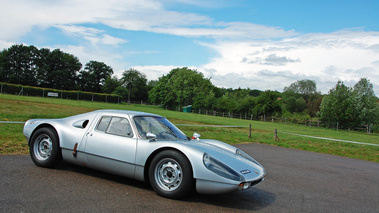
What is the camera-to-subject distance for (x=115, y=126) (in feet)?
16.8

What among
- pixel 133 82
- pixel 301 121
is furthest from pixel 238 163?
pixel 133 82

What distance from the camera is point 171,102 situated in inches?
3617

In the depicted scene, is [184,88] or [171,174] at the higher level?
[184,88]

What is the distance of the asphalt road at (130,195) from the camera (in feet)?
→ 12.6

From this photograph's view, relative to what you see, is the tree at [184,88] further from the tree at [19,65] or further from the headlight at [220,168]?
the headlight at [220,168]

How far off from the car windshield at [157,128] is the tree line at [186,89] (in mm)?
48137

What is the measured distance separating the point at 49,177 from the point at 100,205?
1.67m

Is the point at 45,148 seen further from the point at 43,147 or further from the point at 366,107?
the point at 366,107

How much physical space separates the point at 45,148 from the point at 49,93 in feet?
207

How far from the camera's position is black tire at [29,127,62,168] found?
5.38 metres

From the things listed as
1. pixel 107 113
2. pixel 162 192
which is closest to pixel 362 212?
pixel 162 192

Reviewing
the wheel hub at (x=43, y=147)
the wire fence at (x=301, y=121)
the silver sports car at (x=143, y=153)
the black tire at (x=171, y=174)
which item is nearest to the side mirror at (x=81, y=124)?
the silver sports car at (x=143, y=153)

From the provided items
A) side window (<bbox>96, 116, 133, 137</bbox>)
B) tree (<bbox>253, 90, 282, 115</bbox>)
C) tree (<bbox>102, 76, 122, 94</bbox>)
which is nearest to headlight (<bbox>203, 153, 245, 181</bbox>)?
side window (<bbox>96, 116, 133, 137</bbox>)

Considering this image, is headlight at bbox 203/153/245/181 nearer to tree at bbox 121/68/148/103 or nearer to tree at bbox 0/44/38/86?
tree at bbox 0/44/38/86
